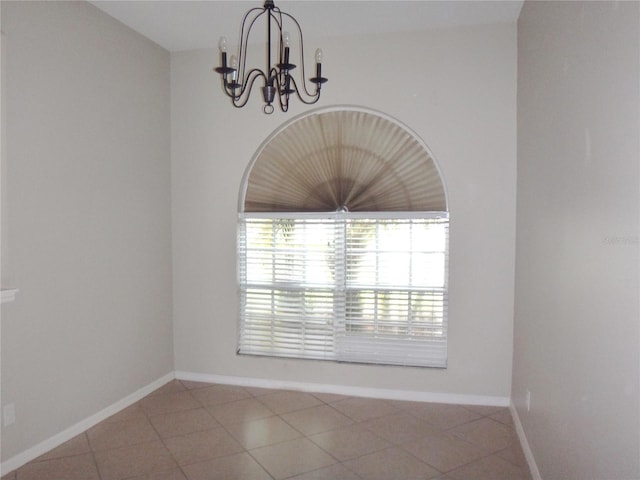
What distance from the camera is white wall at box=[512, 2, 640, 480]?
55.8 inches

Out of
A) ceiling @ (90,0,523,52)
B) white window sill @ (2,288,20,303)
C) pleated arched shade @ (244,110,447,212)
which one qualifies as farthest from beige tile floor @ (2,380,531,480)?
ceiling @ (90,0,523,52)

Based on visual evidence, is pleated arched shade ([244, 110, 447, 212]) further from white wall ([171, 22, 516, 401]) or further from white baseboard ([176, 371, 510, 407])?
white baseboard ([176, 371, 510, 407])

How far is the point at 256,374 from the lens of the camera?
13.5ft

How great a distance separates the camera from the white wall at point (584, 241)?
55.8 inches

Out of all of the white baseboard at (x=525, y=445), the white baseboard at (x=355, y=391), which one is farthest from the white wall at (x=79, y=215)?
the white baseboard at (x=525, y=445)

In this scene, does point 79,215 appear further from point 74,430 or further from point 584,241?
point 584,241

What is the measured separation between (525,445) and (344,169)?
7.59 ft

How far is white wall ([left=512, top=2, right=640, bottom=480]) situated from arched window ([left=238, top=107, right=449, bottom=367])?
923 millimetres

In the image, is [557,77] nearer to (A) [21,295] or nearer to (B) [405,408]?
(B) [405,408]

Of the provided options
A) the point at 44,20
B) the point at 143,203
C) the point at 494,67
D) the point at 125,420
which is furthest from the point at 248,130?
the point at 125,420

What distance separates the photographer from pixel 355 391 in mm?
3930

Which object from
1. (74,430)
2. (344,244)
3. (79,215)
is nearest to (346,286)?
(344,244)

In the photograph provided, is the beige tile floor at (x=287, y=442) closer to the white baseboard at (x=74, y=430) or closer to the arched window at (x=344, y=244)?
the white baseboard at (x=74, y=430)

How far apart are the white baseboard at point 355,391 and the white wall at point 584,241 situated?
737 mm
